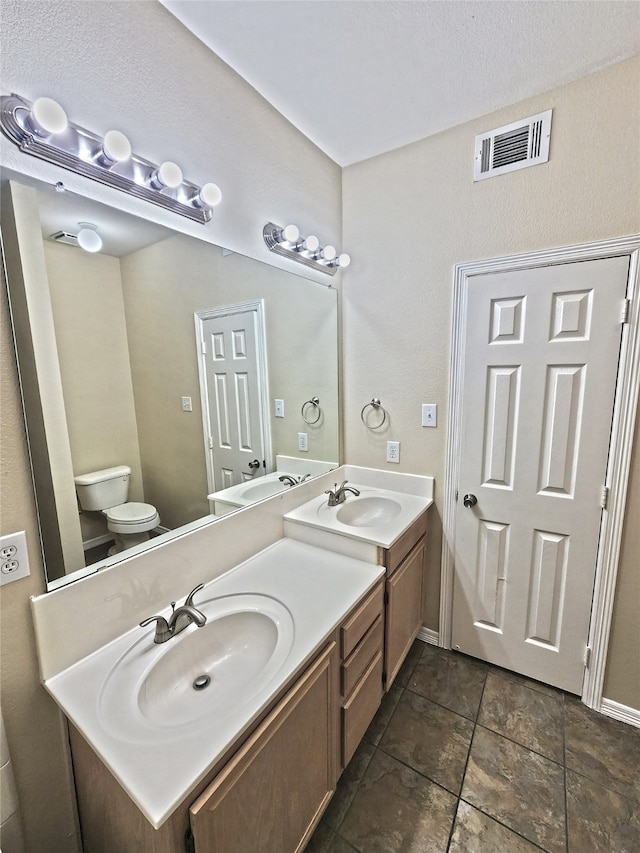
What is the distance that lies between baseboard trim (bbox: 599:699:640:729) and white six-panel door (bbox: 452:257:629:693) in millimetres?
114

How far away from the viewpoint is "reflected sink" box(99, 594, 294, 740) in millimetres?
848

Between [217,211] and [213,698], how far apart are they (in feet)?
5.38

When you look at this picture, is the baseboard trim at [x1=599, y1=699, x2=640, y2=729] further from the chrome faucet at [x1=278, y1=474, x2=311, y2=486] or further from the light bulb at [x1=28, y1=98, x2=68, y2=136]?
the light bulb at [x1=28, y1=98, x2=68, y2=136]

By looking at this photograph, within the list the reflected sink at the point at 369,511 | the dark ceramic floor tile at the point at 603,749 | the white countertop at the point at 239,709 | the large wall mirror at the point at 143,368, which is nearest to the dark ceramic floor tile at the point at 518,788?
the dark ceramic floor tile at the point at 603,749

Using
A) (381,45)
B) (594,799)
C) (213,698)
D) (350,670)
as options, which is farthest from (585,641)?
(381,45)

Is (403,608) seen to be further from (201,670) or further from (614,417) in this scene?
(614,417)

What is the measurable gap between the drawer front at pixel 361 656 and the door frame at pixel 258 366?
2.64ft

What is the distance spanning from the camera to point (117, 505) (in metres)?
1.12

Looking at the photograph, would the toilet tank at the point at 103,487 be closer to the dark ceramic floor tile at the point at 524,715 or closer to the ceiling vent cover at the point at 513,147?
the dark ceramic floor tile at the point at 524,715

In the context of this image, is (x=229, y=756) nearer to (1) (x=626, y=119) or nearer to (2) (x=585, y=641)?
(2) (x=585, y=641)

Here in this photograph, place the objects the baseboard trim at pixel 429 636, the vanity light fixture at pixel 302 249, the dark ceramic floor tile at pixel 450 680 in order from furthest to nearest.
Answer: the baseboard trim at pixel 429 636, the dark ceramic floor tile at pixel 450 680, the vanity light fixture at pixel 302 249

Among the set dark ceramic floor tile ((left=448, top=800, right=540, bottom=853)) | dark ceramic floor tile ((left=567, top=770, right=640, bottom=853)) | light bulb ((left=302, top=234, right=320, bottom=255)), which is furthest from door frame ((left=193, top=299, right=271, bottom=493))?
dark ceramic floor tile ((left=567, top=770, right=640, bottom=853))

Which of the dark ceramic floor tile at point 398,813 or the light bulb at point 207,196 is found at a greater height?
the light bulb at point 207,196

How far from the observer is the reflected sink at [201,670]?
85cm
